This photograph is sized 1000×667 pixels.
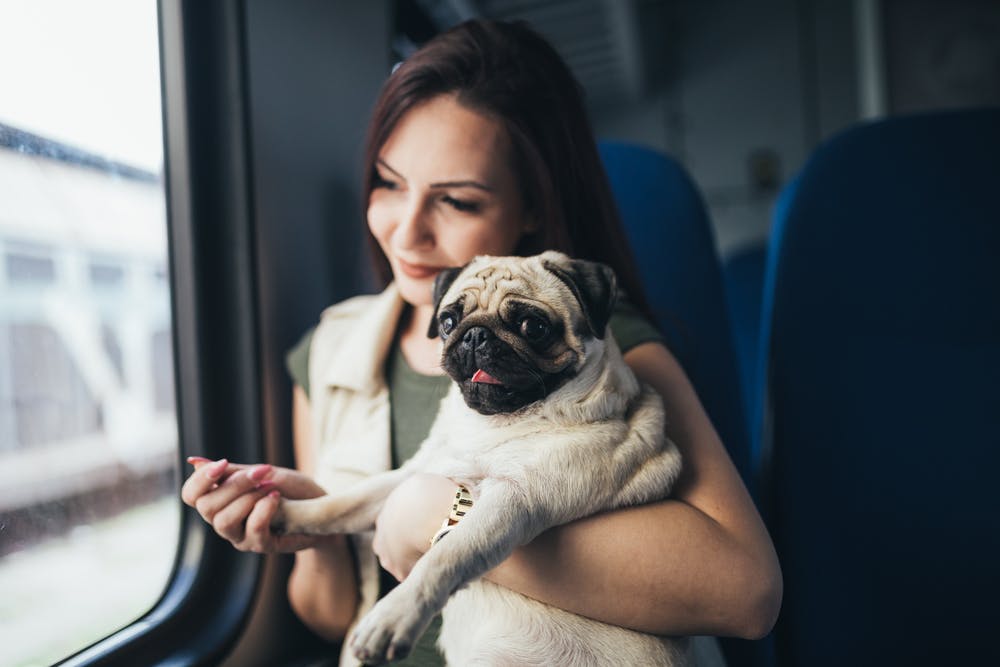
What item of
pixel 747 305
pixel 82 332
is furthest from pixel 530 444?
pixel 747 305

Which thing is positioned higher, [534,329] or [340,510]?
[534,329]

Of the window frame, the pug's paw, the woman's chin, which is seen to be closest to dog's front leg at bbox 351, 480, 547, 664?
the pug's paw

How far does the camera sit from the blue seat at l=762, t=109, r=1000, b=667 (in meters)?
1.18

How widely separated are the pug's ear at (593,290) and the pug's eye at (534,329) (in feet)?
0.16

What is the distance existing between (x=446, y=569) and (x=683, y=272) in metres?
0.99

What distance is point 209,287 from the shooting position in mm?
1116

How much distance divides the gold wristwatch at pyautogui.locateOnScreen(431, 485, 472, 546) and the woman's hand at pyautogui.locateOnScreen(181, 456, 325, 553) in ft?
0.60

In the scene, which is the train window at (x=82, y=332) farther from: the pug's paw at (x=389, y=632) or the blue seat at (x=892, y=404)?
the blue seat at (x=892, y=404)

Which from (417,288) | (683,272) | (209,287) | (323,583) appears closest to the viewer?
(417,288)

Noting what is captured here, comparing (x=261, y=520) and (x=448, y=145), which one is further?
(x=448, y=145)

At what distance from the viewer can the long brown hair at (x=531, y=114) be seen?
86cm

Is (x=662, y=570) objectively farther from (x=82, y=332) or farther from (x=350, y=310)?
(x=82, y=332)

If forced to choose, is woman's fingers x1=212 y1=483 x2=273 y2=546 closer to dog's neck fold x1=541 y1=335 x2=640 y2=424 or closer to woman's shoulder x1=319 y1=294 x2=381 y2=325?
dog's neck fold x1=541 y1=335 x2=640 y2=424

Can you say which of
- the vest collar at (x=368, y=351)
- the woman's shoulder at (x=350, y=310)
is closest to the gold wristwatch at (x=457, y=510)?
the vest collar at (x=368, y=351)
